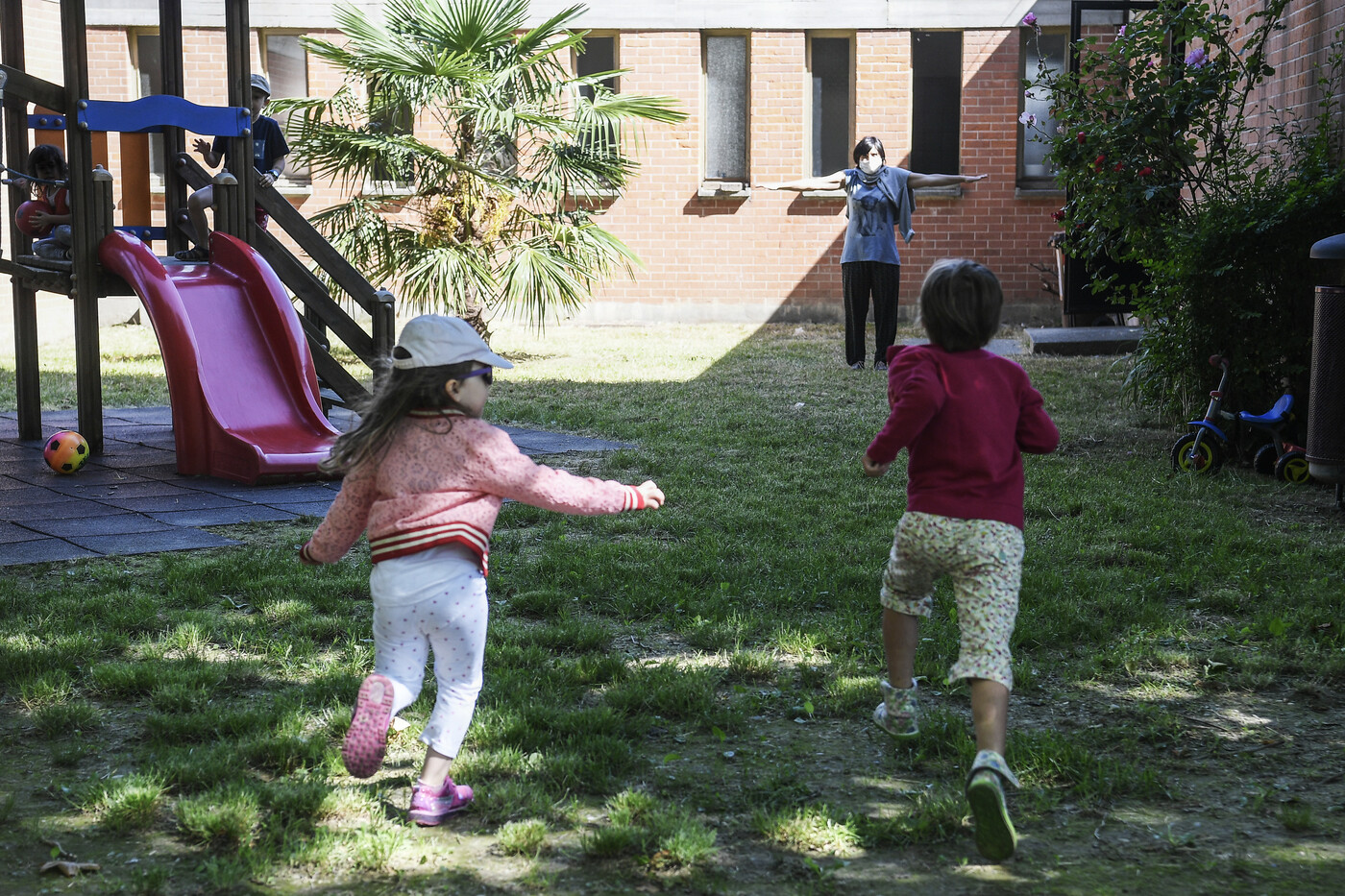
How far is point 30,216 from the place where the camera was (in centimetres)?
848

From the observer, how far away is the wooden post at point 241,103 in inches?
326

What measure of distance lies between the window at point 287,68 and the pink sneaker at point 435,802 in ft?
49.9

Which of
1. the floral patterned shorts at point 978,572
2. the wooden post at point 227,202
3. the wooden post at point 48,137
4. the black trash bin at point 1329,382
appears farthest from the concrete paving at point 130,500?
the black trash bin at point 1329,382

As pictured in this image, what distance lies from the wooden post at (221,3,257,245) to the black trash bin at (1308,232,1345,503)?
6140 mm

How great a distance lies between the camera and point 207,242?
8.58m

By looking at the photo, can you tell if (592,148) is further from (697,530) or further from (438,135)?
(697,530)

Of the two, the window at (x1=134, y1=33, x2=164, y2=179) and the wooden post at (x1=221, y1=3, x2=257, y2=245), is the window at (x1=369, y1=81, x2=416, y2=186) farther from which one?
the window at (x1=134, y1=33, x2=164, y2=179)

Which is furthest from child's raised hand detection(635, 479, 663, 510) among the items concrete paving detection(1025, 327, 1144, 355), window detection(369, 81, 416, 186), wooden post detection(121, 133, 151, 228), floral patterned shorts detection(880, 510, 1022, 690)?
concrete paving detection(1025, 327, 1144, 355)

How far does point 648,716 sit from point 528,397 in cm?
695

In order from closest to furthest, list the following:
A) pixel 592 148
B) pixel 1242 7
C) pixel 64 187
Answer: pixel 64 187, pixel 1242 7, pixel 592 148

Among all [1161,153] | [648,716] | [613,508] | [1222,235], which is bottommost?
[648,716]

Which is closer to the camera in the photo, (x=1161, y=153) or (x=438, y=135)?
(x=1161, y=153)

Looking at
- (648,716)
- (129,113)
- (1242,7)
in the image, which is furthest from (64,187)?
(1242,7)

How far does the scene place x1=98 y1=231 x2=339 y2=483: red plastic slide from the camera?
280 inches
